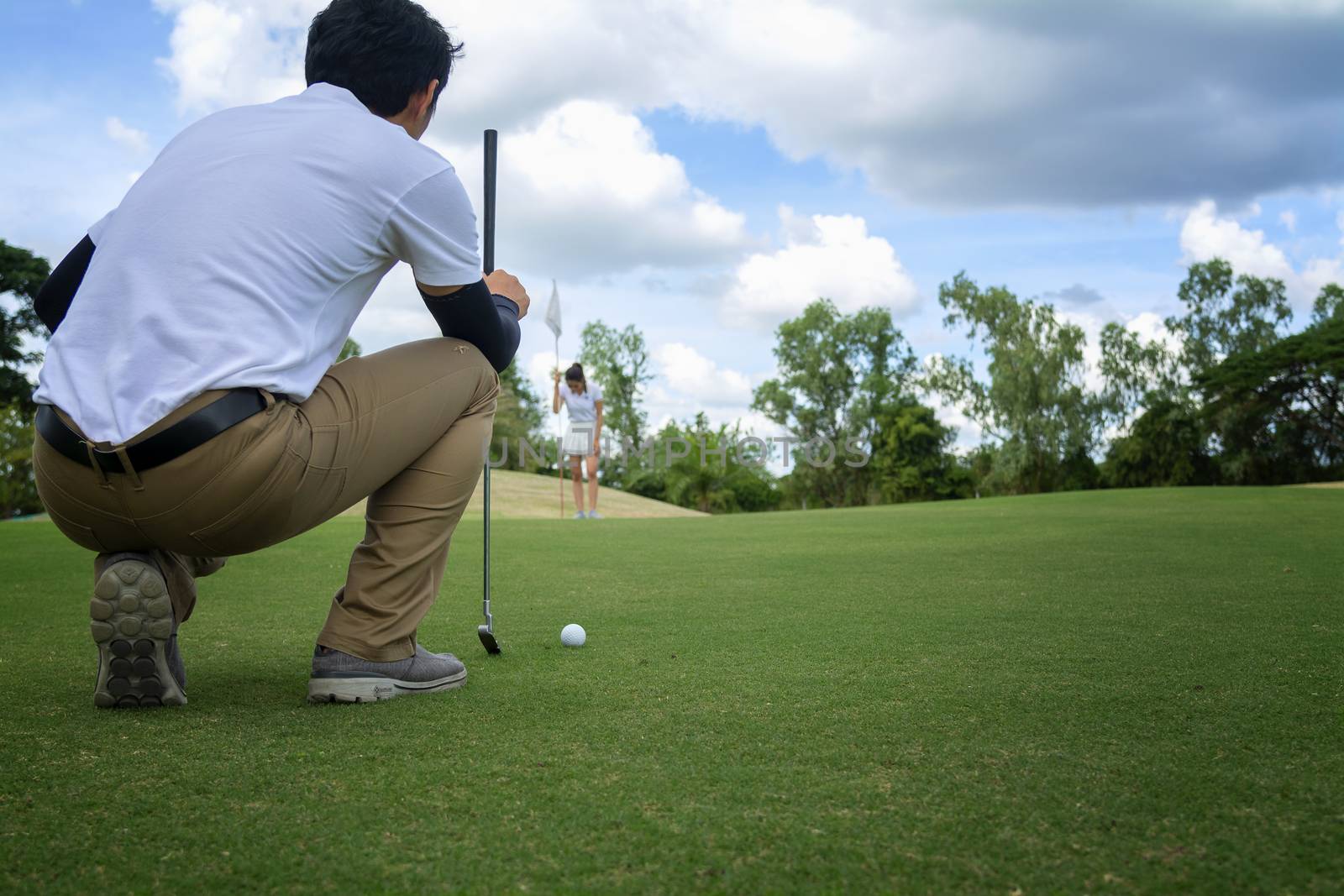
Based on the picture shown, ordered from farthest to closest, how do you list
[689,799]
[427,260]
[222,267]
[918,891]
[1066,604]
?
[1066,604], [427,260], [222,267], [689,799], [918,891]

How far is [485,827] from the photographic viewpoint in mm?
1567

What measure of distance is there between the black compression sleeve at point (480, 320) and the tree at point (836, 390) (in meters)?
54.1

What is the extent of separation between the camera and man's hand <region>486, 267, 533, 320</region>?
9.54ft

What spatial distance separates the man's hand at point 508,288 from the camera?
2.91m

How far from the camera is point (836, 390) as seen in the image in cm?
6169

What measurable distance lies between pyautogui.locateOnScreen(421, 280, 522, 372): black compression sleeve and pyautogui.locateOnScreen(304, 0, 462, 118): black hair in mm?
497

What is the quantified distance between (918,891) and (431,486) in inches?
65.2

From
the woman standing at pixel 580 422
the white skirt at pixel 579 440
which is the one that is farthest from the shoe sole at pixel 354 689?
the white skirt at pixel 579 440

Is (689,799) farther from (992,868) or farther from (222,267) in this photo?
(222,267)

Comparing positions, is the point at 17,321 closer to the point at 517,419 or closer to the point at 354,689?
the point at 517,419

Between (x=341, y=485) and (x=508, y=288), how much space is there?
819mm

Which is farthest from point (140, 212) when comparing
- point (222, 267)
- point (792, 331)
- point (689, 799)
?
point (792, 331)

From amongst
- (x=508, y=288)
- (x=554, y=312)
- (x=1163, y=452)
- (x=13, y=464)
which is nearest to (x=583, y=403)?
(x=554, y=312)

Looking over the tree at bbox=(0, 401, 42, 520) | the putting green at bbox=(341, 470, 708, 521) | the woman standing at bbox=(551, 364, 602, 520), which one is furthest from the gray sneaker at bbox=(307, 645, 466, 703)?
the tree at bbox=(0, 401, 42, 520)
